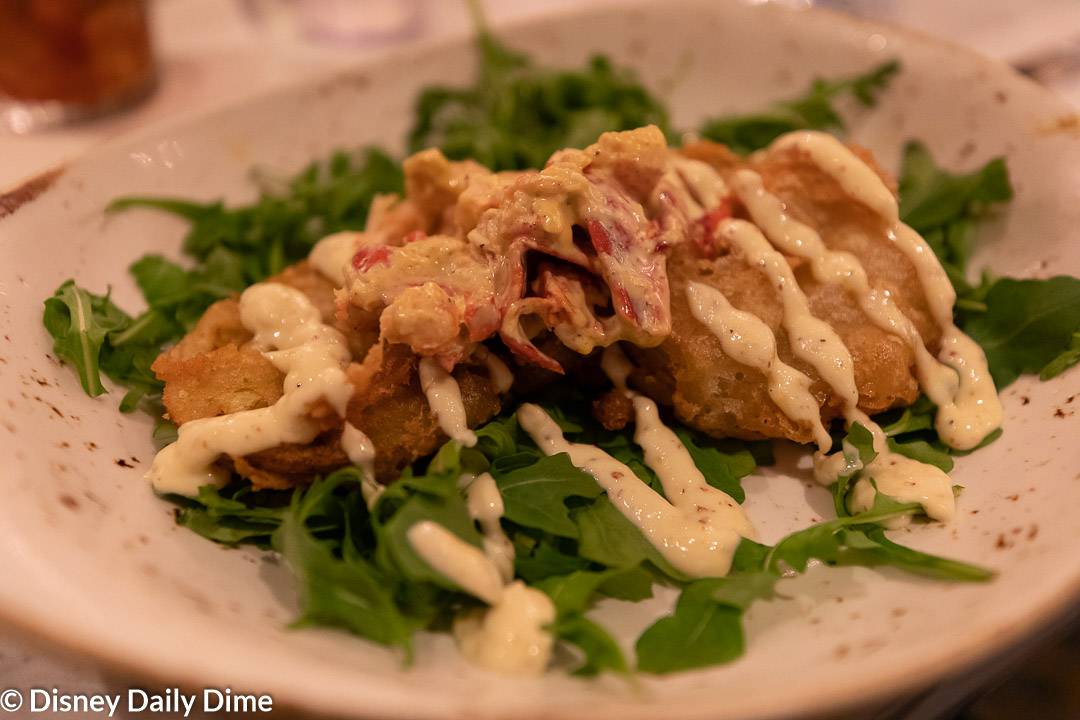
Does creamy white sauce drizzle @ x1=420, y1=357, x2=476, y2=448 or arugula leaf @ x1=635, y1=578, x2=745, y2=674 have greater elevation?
creamy white sauce drizzle @ x1=420, y1=357, x2=476, y2=448

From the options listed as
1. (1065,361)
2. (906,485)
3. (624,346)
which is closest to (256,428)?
(624,346)

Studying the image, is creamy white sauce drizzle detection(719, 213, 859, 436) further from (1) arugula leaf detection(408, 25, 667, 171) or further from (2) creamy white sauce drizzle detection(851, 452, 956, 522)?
(1) arugula leaf detection(408, 25, 667, 171)

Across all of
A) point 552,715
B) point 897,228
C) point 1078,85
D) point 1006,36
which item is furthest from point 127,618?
point 1006,36

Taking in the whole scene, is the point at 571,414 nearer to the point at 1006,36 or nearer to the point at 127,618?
the point at 127,618

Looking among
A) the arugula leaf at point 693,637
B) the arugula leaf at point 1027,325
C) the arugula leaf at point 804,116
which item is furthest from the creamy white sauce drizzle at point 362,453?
the arugula leaf at point 804,116

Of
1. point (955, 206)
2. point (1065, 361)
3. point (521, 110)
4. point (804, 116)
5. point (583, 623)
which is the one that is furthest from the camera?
point (521, 110)

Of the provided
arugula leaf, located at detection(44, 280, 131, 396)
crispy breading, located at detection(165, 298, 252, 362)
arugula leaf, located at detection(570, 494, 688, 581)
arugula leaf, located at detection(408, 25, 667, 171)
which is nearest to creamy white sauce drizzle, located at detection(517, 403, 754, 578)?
arugula leaf, located at detection(570, 494, 688, 581)

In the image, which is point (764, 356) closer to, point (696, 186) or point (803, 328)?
point (803, 328)

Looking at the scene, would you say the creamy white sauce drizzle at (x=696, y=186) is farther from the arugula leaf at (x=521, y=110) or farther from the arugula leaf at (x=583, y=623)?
the arugula leaf at (x=583, y=623)
